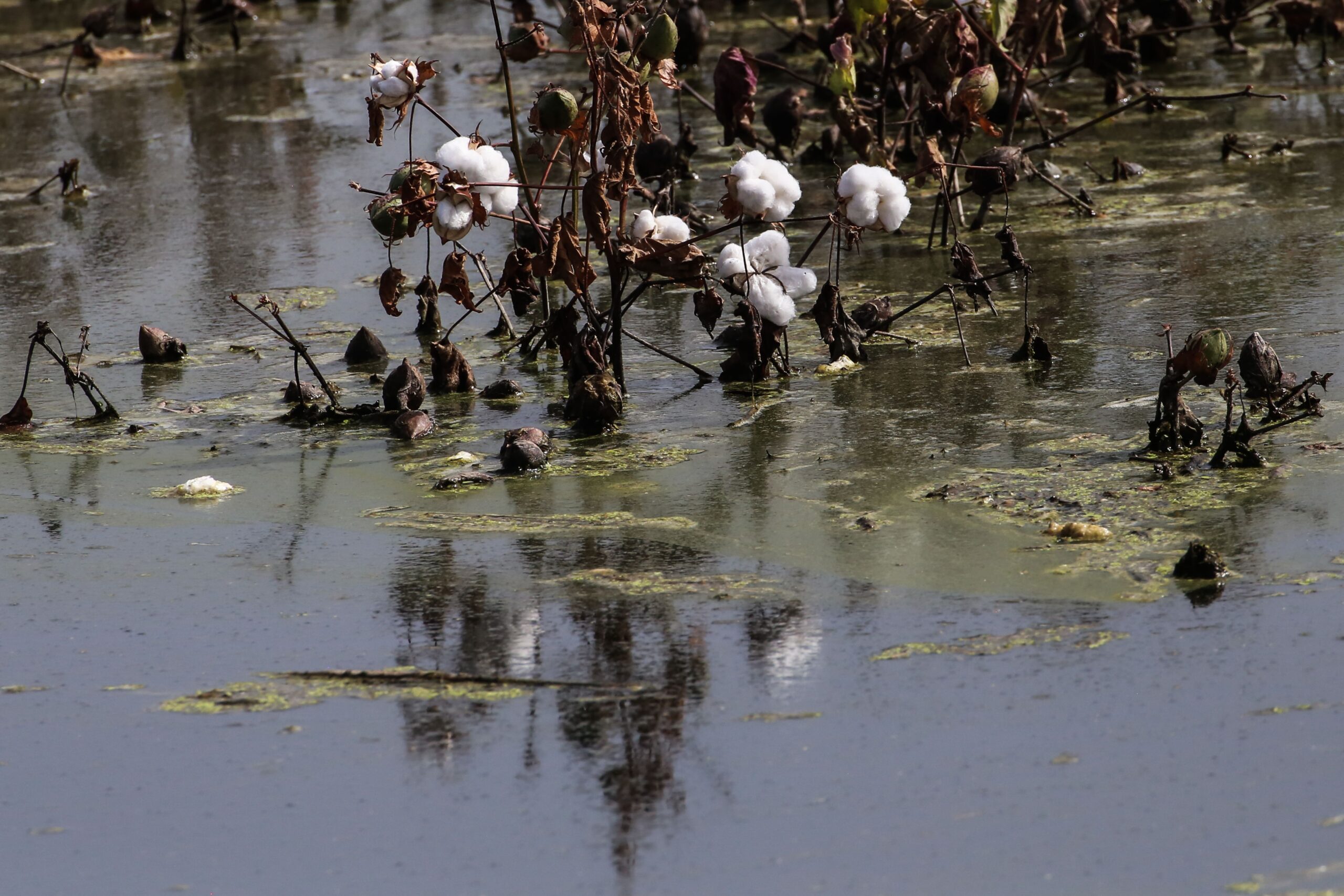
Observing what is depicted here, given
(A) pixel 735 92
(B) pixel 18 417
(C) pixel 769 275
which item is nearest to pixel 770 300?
(C) pixel 769 275

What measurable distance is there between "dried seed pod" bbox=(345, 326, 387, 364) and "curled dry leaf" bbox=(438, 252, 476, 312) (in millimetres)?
522

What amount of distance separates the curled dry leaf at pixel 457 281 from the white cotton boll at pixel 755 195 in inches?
21.7

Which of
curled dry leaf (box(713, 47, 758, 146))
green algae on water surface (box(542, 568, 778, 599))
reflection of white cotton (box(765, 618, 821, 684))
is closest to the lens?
reflection of white cotton (box(765, 618, 821, 684))

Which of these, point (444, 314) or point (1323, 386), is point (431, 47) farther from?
point (1323, 386)

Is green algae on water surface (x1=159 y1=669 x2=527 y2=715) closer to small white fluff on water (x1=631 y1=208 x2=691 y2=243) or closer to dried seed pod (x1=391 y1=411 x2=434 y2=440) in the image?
dried seed pod (x1=391 y1=411 x2=434 y2=440)

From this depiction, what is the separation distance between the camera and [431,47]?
26.5 ft

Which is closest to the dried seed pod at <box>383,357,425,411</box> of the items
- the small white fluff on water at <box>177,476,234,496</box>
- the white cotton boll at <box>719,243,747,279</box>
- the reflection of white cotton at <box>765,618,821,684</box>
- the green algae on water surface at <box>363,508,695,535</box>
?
the small white fluff on water at <box>177,476,234,496</box>

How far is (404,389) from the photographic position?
3396 mm

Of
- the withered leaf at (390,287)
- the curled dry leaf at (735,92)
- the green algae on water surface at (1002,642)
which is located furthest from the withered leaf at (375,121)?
the green algae on water surface at (1002,642)

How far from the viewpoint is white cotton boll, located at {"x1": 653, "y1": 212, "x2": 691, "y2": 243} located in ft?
10.9

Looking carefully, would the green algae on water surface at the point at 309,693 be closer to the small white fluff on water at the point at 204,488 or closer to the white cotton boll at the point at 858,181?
the small white fluff on water at the point at 204,488

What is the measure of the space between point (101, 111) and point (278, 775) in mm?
5803

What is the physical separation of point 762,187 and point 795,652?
1225 millimetres

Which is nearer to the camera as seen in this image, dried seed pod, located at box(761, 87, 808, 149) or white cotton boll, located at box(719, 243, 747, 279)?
white cotton boll, located at box(719, 243, 747, 279)
